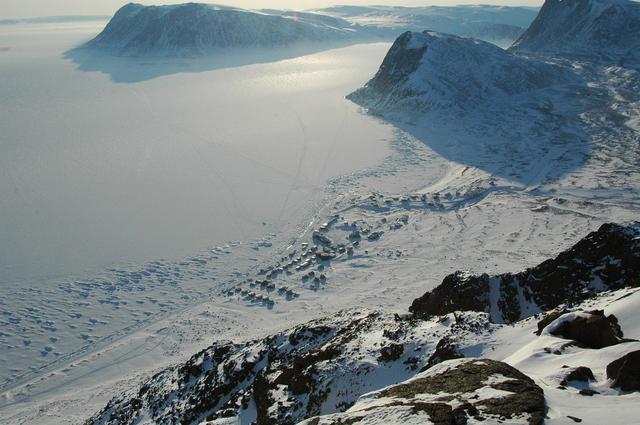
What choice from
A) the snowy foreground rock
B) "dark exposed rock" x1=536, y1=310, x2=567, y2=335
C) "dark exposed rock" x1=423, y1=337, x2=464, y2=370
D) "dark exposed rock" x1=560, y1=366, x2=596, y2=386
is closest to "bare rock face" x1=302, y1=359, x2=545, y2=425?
the snowy foreground rock

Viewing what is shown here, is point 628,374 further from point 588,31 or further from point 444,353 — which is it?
point 588,31

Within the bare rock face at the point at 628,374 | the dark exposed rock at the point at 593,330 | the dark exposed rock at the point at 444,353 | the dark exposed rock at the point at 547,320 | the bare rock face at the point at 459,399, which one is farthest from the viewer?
the dark exposed rock at the point at 444,353

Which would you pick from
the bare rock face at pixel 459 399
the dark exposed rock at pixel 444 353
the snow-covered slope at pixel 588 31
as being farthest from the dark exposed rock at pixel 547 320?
the snow-covered slope at pixel 588 31

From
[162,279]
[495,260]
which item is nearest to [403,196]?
[495,260]

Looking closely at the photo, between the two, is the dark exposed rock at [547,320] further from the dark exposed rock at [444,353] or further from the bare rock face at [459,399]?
the bare rock face at [459,399]

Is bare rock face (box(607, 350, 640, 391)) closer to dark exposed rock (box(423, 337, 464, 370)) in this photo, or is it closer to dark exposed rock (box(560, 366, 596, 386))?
dark exposed rock (box(560, 366, 596, 386))
